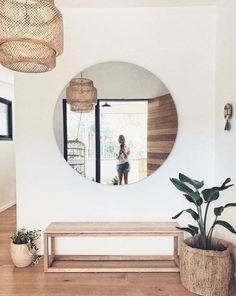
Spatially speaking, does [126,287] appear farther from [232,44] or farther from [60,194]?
[232,44]

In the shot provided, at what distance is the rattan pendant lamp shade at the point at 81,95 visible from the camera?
2650 mm

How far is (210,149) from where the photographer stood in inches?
106

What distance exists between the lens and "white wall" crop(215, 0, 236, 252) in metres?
2.28

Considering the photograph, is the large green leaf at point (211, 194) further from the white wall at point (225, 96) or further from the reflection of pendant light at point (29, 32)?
the reflection of pendant light at point (29, 32)

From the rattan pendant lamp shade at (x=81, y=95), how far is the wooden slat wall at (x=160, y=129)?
57cm

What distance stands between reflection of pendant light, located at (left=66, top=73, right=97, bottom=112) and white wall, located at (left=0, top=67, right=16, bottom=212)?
2.36 metres

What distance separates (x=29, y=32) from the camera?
4.83 ft

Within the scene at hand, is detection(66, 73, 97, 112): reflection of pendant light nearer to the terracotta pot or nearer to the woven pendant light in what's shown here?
the woven pendant light

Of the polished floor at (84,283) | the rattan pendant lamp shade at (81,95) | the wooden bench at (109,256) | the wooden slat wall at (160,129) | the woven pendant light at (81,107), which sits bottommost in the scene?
the polished floor at (84,283)

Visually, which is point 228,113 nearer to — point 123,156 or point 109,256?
point 123,156

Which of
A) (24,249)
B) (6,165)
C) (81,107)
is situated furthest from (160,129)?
(6,165)

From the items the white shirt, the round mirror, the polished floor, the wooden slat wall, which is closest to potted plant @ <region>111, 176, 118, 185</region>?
the round mirror

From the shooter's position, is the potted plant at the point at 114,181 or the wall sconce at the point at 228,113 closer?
the wall sconce at the point at 228,113

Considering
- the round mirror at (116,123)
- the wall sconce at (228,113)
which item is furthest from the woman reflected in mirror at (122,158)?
the wall sconce at (228,113)
